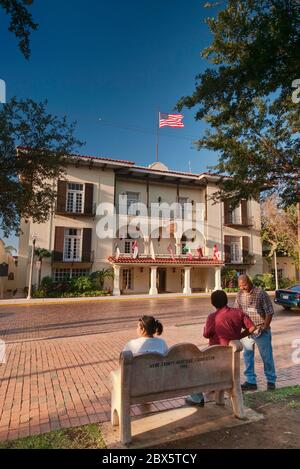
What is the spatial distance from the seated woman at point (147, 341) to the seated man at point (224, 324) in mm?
820

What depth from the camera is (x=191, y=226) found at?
27625 mm

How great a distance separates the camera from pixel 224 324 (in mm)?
3994

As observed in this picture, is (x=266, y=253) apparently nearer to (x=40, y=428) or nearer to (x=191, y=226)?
(x=191, y=226)

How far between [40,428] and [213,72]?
637 cm

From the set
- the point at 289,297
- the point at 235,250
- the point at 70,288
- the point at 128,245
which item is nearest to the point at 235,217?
the point at 235,250

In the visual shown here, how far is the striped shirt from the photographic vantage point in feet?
14.6

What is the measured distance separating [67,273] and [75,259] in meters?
1.25

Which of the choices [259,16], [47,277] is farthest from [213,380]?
[47,277]

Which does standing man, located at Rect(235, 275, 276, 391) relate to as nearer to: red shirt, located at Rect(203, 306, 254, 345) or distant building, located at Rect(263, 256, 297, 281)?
red shirt, located at Rect(203, 306, 254, 345)

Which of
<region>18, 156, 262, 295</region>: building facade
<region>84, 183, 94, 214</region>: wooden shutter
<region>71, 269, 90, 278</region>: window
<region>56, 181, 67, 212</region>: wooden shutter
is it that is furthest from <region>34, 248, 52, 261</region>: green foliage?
<region>84, 183, 94, 214</region>: wooden shutter

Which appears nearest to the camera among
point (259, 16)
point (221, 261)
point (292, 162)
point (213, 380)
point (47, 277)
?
point (213, 380)

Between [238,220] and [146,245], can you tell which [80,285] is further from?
[238,220]

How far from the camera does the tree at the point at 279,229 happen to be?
2730cm

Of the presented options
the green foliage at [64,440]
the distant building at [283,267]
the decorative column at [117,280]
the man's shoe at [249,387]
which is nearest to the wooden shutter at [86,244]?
the decorative column at [117,280]
